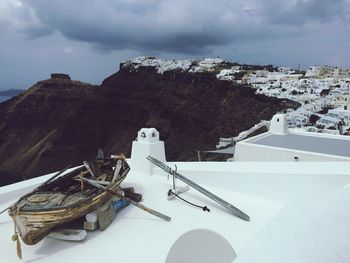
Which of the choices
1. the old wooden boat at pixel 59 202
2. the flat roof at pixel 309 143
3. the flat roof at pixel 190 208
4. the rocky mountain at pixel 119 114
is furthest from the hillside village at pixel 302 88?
the old wooden boat at pixel 59 202

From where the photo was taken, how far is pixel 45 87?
217ft

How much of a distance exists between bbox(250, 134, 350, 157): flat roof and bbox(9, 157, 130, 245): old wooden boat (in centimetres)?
572

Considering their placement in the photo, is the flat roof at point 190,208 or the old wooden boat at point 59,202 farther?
the flat roof at point 190,208

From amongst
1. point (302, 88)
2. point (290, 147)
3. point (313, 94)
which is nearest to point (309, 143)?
point (290, 147)

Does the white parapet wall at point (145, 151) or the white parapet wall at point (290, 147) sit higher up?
the white parapet wall at point (145, 151)

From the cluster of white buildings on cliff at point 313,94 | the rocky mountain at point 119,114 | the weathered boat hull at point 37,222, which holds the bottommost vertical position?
the rocky mountain at point 119,114

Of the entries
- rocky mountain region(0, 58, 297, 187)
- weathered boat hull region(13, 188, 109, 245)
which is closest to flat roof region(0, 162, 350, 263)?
weathered boat hull region(13, 188, 109, 245)

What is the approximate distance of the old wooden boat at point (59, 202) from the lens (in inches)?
154

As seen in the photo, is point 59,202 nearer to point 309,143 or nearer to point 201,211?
point 201,211

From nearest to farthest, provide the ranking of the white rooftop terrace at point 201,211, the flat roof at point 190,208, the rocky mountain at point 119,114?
the white rooftop terrace at point 201,211, the flat roof at point 190,208, the rocky mountain at point 119,114

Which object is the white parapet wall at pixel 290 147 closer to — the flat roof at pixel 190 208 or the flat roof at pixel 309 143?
the flat roof at pixel 309 143

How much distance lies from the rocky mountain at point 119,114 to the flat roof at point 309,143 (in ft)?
96.1

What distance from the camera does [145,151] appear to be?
6.46 metres

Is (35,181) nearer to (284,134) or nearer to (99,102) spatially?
(284,134)
